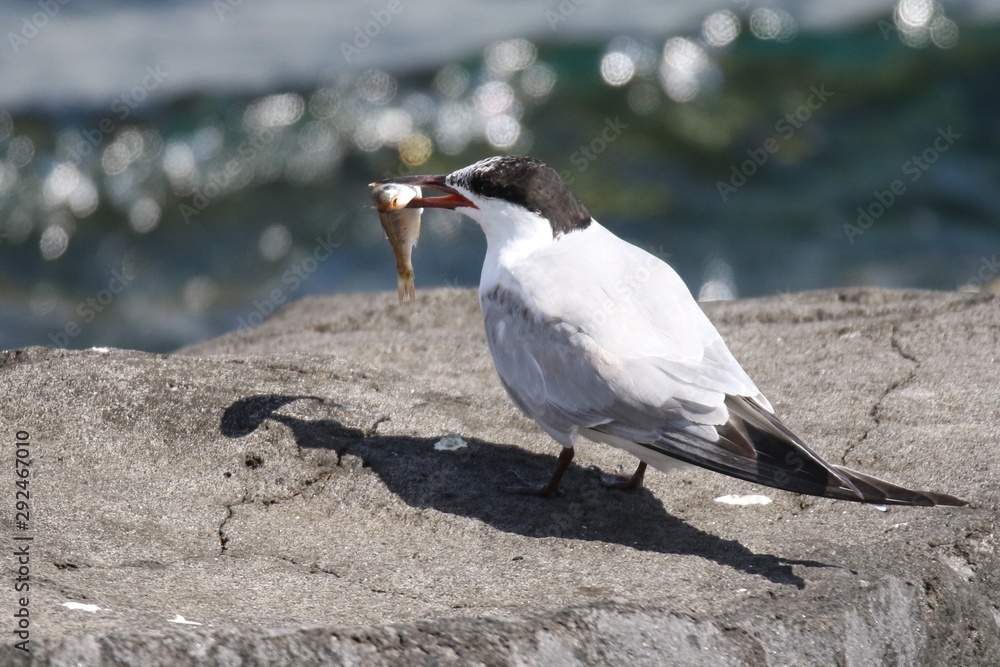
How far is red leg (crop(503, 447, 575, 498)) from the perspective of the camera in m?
3.62

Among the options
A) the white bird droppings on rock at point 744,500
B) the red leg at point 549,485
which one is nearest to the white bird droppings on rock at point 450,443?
the red leg at point 549,485

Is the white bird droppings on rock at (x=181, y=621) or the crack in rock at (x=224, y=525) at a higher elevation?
the crack in rock at (x=224, y=525)

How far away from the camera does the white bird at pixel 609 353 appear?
325 cm

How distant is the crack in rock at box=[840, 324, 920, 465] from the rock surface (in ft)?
0.06

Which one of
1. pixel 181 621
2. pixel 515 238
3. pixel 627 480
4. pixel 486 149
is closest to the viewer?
pixel 181 621

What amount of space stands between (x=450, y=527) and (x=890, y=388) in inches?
70.9

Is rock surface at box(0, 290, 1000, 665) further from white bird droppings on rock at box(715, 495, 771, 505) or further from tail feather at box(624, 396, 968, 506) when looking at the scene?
tail feather at box(624, 396, 968, 506)

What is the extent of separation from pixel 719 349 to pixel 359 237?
21.4ft

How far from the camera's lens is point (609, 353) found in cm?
347

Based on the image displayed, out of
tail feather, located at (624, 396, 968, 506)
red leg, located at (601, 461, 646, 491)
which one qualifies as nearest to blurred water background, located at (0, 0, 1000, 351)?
red leg, located at (601, 461, 646, 491)

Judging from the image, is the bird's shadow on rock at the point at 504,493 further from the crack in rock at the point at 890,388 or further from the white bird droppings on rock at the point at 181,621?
the white bird droppings on rock at the point at 181,621

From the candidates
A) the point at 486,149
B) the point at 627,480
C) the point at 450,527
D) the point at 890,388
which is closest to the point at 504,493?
the point at 450,527

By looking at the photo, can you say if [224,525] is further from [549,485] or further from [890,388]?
[890,388]

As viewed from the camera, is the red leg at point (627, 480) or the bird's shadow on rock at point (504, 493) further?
the red leg at point (627, 480)
